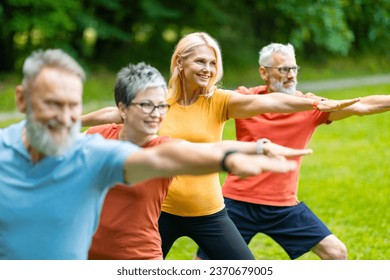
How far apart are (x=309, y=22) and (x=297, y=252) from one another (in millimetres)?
18012

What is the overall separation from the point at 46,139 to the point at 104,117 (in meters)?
1.94

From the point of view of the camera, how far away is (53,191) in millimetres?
3039

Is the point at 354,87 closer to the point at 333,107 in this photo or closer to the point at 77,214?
the point at 333,107

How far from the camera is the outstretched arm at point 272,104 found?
5.02 m

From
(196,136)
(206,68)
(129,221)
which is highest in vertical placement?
(206,68)

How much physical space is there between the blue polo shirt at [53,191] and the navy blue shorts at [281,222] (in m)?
2.96

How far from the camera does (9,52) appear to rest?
23.5 m

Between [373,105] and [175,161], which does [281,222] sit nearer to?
[373,105]

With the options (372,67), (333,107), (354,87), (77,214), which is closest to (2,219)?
(77,214)

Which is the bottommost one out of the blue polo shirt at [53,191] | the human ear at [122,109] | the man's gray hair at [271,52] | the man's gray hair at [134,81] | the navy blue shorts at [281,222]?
the navy blue shorts at [281,222]

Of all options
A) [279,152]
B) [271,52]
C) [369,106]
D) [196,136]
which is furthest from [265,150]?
[271,52]

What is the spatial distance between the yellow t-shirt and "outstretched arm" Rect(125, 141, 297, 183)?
2005mm

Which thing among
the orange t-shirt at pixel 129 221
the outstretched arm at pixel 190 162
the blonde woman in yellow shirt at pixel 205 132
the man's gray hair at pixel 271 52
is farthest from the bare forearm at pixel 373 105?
the outstretched arm at pixel 190 162

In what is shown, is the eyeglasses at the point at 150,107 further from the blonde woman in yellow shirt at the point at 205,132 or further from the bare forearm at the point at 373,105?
the bare forearm at the point at 373,105
